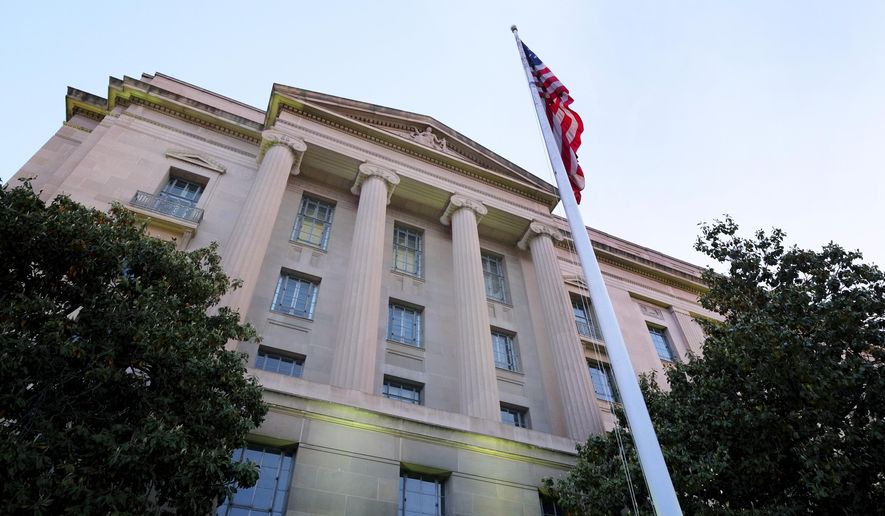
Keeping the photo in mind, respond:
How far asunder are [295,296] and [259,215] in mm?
3136

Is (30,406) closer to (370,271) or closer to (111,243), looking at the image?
(111,243)

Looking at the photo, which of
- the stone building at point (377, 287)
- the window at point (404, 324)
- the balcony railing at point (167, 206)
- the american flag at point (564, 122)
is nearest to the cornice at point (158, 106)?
the stone building at point (377, 287)

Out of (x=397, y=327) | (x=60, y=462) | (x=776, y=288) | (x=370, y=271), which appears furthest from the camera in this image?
(x=397, y=327)

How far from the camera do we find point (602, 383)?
23312mm

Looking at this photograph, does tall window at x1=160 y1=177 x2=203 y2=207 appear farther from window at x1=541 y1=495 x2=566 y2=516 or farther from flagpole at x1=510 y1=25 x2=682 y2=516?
window at x1=541 y1=495 x2=566 y2=516

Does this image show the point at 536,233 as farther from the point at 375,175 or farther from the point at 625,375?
the point at 625,375

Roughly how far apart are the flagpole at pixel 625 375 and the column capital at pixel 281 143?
47.7 ft

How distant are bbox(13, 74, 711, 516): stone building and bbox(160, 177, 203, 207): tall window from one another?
0.09m

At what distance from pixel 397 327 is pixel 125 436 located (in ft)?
41.4

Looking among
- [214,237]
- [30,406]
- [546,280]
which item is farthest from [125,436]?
[546,280]

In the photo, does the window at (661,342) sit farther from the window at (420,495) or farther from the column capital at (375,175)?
the window at (420,495)

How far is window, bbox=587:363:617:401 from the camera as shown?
73.7 feet

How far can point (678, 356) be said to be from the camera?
27438 millimetres

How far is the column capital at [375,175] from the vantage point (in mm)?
23344
